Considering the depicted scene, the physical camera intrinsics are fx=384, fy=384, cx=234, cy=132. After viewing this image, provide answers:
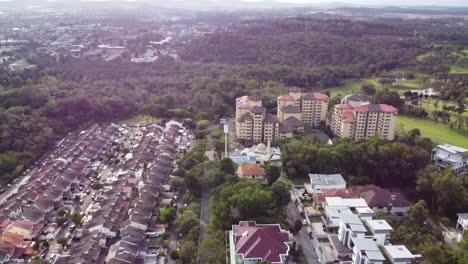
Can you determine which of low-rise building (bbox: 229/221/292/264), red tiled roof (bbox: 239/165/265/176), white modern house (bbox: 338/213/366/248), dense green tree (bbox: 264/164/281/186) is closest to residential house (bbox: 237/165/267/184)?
red tiled roof (bbox: 239/165/265/176)

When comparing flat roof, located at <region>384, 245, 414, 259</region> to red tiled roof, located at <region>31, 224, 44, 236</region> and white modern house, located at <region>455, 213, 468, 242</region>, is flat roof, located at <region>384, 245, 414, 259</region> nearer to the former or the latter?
white modern house, located at <region>455, 213, 468, 242</region>

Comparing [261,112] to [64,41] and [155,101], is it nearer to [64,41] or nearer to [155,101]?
[155,101]

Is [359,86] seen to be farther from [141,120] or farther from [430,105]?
[141,120]

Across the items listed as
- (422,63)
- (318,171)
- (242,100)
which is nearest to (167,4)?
(422,63)

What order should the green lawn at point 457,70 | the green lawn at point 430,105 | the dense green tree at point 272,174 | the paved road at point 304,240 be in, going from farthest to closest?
the green lawn at point 457,70 < the green lawn at point 430,105 < the dense green tree at point 272,174 < the paved road at point 304,240

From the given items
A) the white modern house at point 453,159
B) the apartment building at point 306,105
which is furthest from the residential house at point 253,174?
the white modern house at point 453,159

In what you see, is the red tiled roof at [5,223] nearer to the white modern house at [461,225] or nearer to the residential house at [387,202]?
the residential house at [387,202]

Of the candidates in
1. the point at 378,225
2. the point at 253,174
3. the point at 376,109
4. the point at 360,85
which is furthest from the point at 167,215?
the point at 360,85
